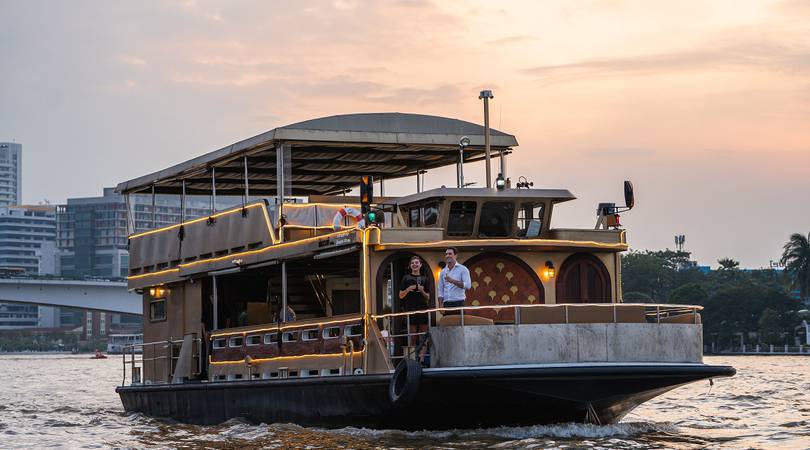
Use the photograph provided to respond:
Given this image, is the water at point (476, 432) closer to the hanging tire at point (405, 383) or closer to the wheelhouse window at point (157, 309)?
the hanging tire at point (405, 383)

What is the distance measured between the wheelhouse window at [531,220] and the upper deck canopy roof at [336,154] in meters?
2.60

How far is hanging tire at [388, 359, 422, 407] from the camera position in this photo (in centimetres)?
1784

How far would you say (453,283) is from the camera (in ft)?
60.7

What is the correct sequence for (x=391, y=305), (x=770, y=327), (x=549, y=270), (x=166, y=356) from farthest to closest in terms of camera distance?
1. (x=770, y=327)
2. (x=166, y=356)
3. (x=549, y=270)
4. (x=391, y=305)

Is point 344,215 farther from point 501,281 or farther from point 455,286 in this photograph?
point 455,286

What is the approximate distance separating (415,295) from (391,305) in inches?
19.7

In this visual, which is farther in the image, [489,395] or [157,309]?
[157,309]

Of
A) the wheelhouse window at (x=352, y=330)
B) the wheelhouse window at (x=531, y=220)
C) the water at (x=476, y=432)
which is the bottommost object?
the water at (x=476, y=432)

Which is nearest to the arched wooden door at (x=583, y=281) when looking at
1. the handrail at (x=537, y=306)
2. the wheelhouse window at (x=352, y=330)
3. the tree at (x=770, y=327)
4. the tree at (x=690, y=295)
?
the handrail at (x=537, y=306)

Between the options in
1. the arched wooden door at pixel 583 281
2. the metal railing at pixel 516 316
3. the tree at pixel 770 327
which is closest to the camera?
the metal railing at pixel 516 316

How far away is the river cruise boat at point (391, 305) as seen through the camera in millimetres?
18188

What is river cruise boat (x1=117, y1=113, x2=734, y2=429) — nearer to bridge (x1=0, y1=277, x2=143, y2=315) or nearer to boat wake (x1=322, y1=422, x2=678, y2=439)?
boat wake (x1=322, y1=422, x2=678, y2=439)

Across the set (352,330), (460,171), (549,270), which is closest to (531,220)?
(549,270)

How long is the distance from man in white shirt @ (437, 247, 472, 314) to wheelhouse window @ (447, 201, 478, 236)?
5.59ft
